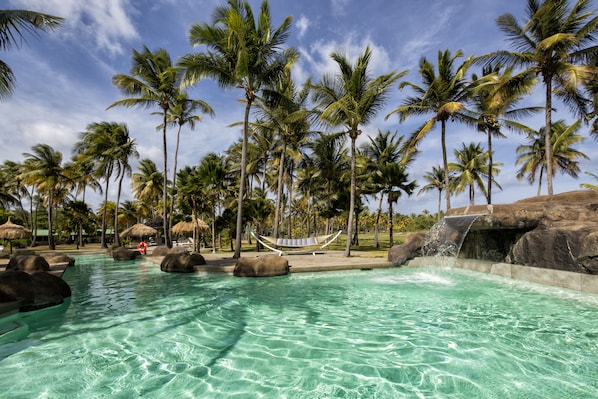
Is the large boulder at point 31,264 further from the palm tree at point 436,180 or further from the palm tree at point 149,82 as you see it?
the palm tree at point 436,180

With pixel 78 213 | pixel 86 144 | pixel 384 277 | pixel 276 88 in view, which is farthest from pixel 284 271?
pixel 78 213

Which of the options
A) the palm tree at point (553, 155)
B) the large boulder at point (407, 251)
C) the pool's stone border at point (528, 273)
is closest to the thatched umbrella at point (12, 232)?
the large boulder at point (407, 251)

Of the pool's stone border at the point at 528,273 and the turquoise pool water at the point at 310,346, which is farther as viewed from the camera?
the pool's stone border at the point at 528,273

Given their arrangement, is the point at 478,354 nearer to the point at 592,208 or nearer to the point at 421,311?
the point at 421,311

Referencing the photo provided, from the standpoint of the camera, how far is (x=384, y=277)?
10.1 meters

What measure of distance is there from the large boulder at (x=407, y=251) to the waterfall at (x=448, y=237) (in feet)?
0.78

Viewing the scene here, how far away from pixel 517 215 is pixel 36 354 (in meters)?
11.3

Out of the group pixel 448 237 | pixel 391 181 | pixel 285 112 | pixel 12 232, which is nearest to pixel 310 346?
pixel 448 237

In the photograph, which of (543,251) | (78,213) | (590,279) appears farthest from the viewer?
(78,213)

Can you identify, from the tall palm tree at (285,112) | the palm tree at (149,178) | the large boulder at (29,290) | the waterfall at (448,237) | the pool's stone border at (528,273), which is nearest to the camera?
the large boulder at (29,290)

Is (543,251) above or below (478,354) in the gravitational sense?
above

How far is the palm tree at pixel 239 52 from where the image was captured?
495 inches

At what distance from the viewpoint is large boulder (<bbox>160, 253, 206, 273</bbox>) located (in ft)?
38.2

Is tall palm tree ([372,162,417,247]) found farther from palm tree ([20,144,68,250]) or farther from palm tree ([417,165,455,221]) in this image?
palm tree ([20,144,68,250])
